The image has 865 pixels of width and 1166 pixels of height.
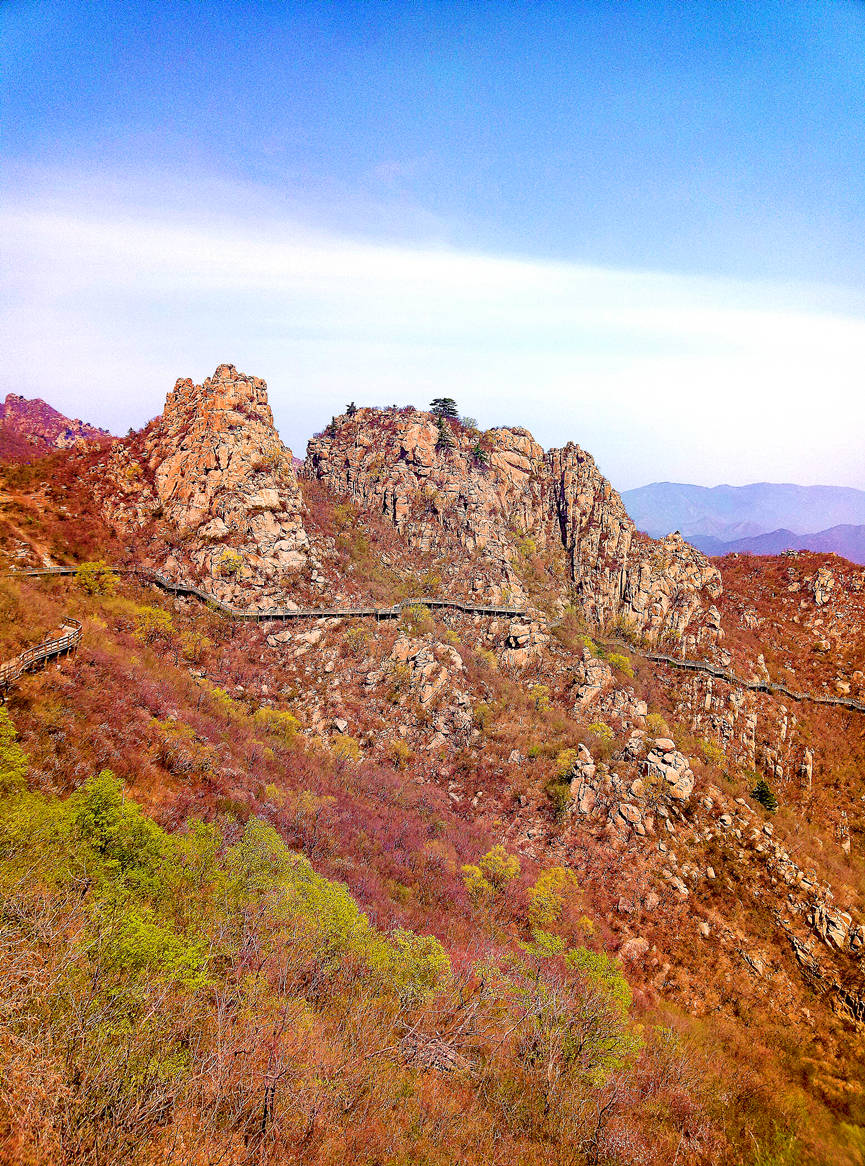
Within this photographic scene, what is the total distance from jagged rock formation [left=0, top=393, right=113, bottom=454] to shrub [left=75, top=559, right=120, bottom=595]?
Result: 67.2m

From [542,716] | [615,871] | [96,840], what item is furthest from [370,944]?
[542,716]

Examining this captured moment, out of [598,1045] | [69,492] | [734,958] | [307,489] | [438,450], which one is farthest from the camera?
[438,450]

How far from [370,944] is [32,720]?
1901 centimetres

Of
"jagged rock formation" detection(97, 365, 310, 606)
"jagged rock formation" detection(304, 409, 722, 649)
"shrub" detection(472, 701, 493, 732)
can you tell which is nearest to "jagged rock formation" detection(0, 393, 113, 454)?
"jagged rock formation" detection(97, 365, 310, 606)

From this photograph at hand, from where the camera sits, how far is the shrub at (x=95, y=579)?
40844 millimetres

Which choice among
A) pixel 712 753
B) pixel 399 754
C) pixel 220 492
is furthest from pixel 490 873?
pixel 220 492

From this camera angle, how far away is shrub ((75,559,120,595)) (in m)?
40.8

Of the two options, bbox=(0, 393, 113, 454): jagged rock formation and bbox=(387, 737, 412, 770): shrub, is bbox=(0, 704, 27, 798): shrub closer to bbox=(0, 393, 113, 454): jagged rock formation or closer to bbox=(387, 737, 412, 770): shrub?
bbox=(387, 737, 412, 770): shrub

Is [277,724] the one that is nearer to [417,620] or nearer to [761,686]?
[417,620]

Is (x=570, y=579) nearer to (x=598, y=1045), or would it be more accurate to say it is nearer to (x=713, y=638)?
(x=713, y=638)

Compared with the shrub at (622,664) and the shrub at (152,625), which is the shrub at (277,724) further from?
the shrub at (622,664)

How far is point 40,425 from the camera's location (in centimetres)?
10125

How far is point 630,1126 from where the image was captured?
1512cm

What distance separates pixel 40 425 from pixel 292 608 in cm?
9468
